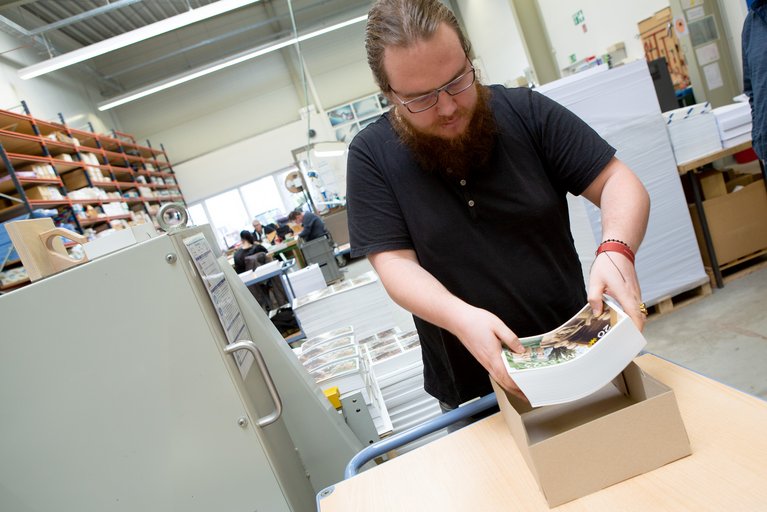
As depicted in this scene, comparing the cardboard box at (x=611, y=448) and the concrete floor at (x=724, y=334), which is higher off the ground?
the cardboard box at (x=611, y=448)

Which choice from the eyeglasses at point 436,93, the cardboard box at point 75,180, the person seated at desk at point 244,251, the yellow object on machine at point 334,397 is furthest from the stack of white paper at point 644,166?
the cardboard box at point 75,180

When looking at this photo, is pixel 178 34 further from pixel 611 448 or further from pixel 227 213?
pixel 611 448

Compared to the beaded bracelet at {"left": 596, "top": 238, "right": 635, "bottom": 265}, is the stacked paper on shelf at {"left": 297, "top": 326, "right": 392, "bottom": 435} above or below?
below

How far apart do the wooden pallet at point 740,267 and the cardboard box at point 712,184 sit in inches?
17.9

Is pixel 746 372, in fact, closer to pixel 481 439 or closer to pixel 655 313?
pixel 655 313

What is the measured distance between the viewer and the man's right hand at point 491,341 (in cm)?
81

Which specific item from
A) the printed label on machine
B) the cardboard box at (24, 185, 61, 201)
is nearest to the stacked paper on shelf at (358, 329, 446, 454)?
the printed label on machine

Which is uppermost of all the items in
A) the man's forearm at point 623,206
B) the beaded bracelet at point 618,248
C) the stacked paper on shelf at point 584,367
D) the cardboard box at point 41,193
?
the cardboard box at point 41,193

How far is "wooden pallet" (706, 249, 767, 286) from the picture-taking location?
3.33 meters

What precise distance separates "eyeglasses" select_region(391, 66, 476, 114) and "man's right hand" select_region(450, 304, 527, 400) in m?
0.42

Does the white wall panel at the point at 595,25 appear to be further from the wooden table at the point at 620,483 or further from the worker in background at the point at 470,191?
the wooden table at the point at 620,483

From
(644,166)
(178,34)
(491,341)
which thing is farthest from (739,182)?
(178,34)

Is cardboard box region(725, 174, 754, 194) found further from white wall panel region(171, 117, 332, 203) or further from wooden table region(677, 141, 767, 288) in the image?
white wall panel region(171, 117, 332, 203)

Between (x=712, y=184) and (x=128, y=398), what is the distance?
11.5 feet
